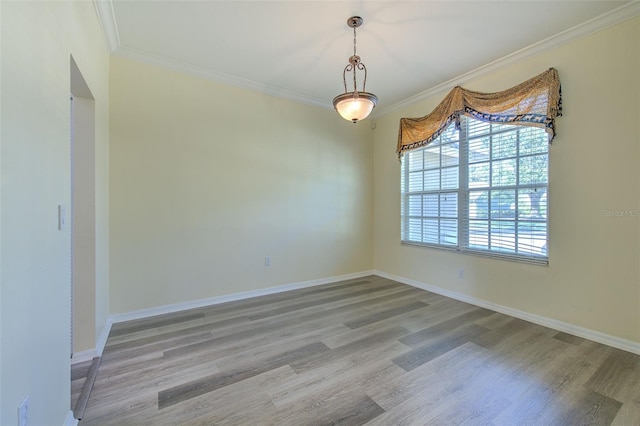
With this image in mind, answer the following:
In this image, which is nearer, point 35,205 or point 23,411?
point 23,411

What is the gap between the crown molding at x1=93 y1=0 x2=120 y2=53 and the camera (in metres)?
2.27

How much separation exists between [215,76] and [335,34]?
1.62m

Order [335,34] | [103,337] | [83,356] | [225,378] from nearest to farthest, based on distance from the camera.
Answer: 1. [225,378]
2. [83,356]
3. [103,337]
4. [335,34]

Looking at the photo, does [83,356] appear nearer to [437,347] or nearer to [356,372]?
[356,372]

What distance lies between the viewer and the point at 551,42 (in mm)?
2811

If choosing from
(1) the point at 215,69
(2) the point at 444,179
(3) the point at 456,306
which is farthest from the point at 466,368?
(1) the point at 215,69

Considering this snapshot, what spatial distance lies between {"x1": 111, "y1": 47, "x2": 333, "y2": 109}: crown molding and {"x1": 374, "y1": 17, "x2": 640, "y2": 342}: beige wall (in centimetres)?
243

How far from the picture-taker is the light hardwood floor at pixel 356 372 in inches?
66.8

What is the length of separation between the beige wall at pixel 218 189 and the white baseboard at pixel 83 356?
0.80 metres

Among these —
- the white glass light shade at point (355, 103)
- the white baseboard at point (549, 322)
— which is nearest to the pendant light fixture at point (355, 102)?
the white glass light shade at point (355, 103)

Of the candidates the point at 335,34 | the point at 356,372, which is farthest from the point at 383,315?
the point at 335,34

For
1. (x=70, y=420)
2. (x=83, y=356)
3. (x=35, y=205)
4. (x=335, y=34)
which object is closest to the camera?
Result: (x=35, y=205)

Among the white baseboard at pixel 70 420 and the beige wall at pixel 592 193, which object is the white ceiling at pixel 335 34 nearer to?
the beige wall at pixel 592 193


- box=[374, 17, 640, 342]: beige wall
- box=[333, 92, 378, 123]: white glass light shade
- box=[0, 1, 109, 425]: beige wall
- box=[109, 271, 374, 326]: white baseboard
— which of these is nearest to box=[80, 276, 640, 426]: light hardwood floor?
box=[109, 271, 374, 326]: white baseboard
